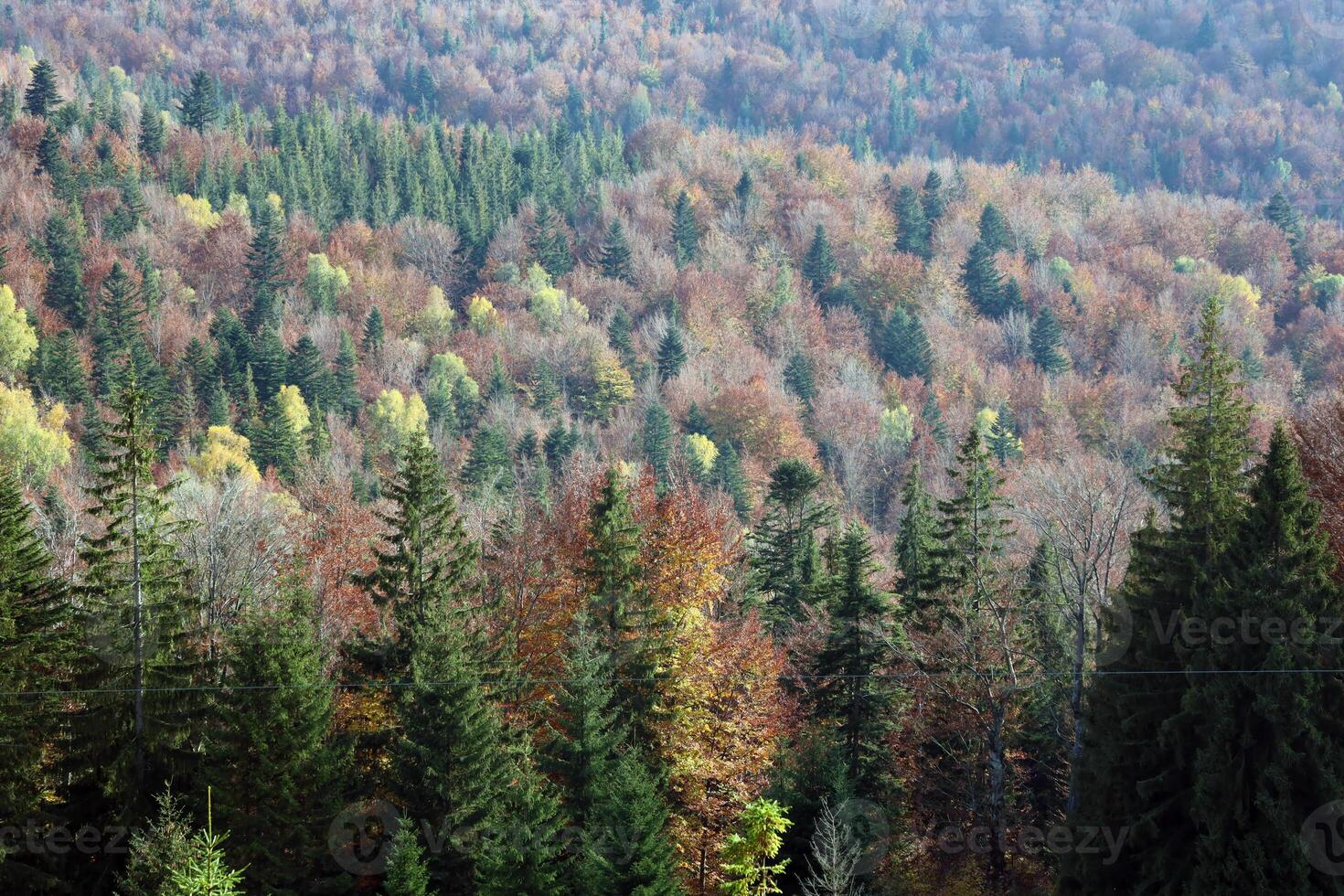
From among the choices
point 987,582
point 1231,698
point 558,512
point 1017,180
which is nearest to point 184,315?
point 558,512

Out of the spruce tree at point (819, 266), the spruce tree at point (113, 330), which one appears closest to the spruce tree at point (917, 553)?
the spruce tree at point (113, 330)

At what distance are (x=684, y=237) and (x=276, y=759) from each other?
129 meters

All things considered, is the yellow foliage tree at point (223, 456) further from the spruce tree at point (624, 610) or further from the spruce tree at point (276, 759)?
the spruce tree at point (276, 759)

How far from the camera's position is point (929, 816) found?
36.5 metres

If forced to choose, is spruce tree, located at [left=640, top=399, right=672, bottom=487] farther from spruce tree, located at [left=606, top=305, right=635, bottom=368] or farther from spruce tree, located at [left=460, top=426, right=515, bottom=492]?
spruce tree, located at [left=606, top=305, right=635, bottom=368]

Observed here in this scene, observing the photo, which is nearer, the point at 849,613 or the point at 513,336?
the point at 849,613

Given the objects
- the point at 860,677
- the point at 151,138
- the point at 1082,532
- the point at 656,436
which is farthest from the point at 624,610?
the point at 151,138

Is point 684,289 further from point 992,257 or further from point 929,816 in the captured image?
point 929,816

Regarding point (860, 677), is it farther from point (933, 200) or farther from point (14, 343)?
→ point (933, 200)

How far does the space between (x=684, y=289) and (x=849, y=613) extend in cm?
11184

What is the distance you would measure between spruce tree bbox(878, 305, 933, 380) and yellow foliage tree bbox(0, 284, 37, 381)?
264 feet

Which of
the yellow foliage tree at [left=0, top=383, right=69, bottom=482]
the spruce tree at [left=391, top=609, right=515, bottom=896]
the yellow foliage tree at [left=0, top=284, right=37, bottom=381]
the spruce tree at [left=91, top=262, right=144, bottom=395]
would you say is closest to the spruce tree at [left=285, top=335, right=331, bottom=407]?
the spruce tree at [left=91, top=262, right=144, bottom=395]

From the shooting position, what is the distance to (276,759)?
2995 centimetres

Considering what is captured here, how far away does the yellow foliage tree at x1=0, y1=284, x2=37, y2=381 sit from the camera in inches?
3428
